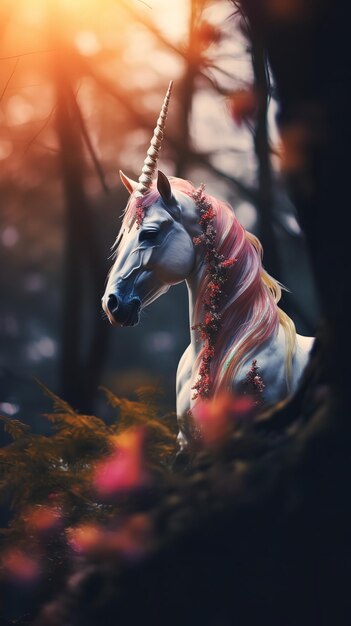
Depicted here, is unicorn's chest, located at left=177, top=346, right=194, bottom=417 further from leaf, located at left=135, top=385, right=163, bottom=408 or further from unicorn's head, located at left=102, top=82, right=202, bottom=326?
leaf, located at left=135, top=385, right=163, bottom=408

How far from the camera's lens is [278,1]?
1.30 m

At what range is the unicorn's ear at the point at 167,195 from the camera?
97.9 inches

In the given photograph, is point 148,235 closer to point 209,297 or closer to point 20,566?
point 209,297

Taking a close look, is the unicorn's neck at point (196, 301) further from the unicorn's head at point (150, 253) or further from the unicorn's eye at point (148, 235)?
the unicorn's eye at point (148, 235)

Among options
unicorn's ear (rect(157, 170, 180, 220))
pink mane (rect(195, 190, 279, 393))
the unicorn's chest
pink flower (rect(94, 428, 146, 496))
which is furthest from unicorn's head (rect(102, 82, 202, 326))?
pink flower (rect(94, 428, 146, 496))

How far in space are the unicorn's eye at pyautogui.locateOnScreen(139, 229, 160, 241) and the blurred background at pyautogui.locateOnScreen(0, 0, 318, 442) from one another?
27.0 inches

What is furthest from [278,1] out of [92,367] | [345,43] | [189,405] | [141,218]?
[92,367]

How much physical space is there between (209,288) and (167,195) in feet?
1.10

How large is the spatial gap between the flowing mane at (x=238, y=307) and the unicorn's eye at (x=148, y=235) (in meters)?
0.08

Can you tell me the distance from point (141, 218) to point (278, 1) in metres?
1.28

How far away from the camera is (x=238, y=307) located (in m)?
2.48

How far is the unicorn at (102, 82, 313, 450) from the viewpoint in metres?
2.45

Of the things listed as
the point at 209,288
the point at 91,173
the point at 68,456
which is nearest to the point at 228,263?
the point at 209,288

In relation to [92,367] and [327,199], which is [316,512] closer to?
[327,199]
